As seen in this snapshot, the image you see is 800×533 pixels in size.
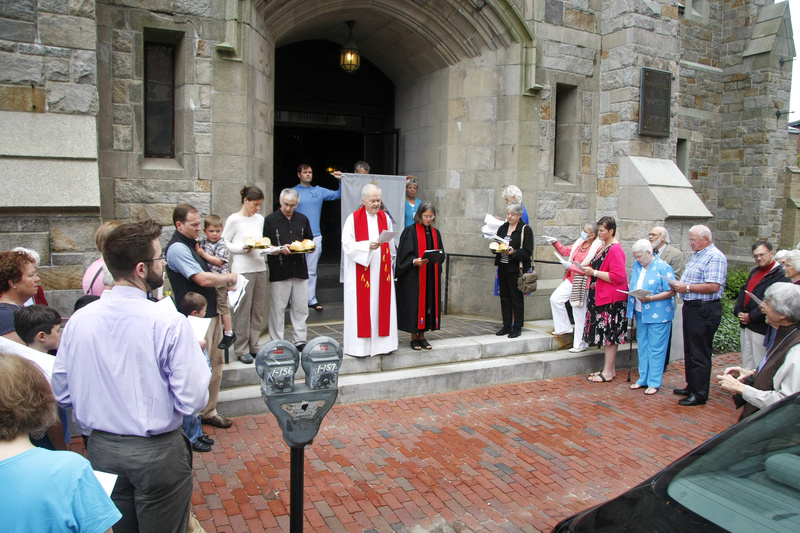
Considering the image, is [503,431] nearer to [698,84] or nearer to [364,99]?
[364,99]

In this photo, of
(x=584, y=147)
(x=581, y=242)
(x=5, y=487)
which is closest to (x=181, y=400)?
(x=5, y=487)

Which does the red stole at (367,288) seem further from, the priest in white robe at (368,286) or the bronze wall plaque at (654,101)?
the bronze wall plaque at (654,101)

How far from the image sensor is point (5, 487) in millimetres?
1672

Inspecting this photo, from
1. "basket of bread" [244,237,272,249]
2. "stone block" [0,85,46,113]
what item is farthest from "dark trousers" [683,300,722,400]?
"stone block" [0,85,46,113]

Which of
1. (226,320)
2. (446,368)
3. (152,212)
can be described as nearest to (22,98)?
(152,212)

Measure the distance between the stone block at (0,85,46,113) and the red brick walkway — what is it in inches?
145

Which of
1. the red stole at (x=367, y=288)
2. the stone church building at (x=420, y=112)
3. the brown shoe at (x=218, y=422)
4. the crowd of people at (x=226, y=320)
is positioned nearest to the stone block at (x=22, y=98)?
the stone church building at (x=420, y=112)

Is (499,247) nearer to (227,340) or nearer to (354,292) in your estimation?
(354,292)

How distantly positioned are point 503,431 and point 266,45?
5708 mm

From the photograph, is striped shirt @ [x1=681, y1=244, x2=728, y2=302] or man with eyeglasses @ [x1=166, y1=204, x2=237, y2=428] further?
striped shirt @ [x1=681, y1=244, x2=728, y2=302]

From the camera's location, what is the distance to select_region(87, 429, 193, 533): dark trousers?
2.60 meters

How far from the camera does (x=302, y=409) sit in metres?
2.90

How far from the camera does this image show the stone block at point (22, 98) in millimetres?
5887

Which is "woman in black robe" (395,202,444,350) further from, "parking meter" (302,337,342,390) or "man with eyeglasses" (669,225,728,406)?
"parking meter" (302,337,342,390)
